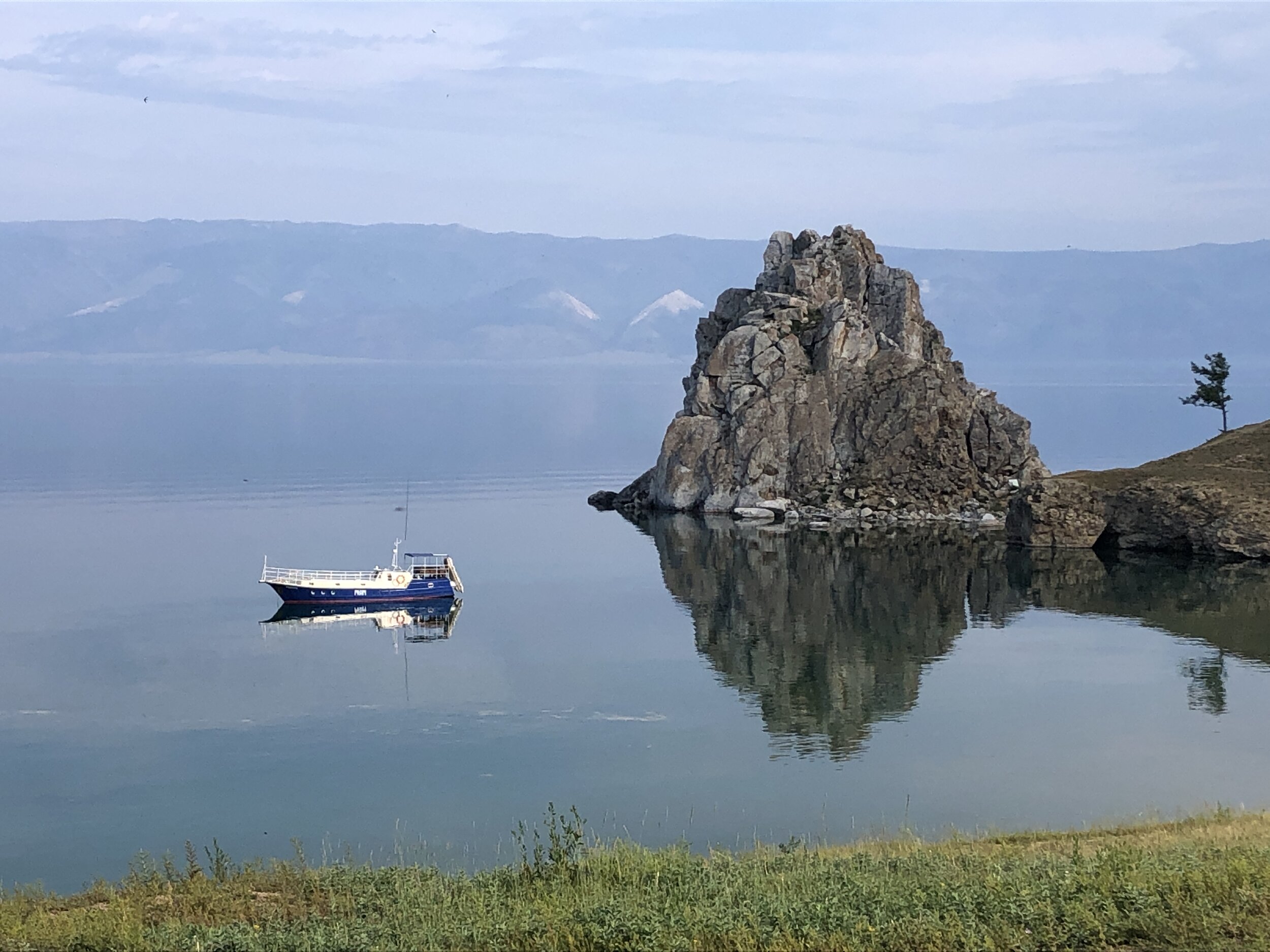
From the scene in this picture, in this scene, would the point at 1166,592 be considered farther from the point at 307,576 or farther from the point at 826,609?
the point at 307,576

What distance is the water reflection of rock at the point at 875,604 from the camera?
42.0m

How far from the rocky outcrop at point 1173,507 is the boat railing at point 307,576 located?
33089mm

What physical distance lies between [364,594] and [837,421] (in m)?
36.7

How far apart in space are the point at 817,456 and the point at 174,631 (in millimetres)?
43857

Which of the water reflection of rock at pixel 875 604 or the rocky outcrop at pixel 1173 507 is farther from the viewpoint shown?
the rocky outcrop at pixel 1173 507

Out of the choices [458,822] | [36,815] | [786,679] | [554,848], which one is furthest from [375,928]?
[786,679]

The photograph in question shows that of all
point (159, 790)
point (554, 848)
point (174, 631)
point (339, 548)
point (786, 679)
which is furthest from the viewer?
point (339, 548)

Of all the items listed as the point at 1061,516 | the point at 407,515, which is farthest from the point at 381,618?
the point at 1061,516

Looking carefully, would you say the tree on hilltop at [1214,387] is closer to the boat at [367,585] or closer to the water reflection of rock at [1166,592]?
the water reflection of rock at [1166,592]

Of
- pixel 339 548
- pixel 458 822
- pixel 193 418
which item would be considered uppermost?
pixel 193 418

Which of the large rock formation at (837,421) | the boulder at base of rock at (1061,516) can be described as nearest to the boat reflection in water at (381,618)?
the boulder at base of rock at (1061,516)

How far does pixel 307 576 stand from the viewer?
2277 inches

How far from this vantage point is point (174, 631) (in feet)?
168

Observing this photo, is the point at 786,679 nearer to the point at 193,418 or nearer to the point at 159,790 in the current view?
the point at 159,790
